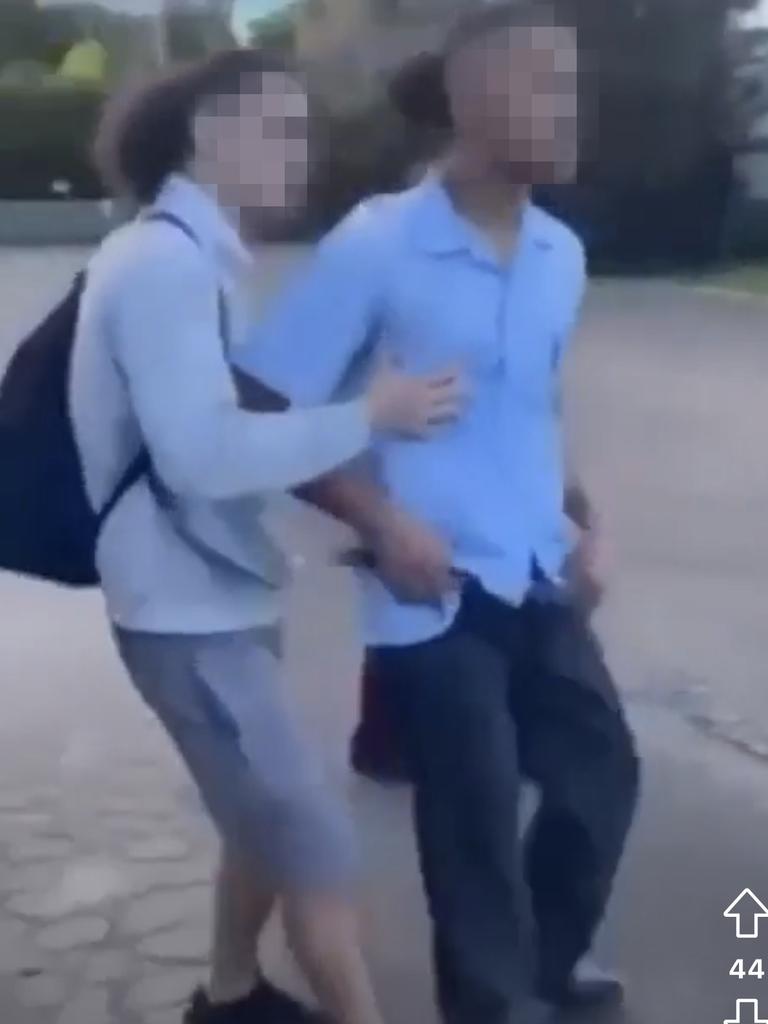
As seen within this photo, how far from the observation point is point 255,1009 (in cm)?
111

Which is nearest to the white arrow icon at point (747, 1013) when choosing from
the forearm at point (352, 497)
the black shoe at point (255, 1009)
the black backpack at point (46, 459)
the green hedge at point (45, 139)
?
the black shoe at point (255, 1009)

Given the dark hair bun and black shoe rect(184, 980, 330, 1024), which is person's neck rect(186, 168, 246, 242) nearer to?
the dark hair bun

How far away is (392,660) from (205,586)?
0.13 m

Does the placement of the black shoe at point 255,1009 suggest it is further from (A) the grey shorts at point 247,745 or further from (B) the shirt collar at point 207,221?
(B) the shirt collar at point 207,221

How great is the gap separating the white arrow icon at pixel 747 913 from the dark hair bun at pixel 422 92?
0.52 meters

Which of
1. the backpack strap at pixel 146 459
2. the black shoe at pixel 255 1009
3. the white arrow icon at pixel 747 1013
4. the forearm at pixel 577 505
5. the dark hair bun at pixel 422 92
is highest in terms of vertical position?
the dark hair bun at pixel 422 92

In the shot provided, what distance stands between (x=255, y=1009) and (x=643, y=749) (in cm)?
30

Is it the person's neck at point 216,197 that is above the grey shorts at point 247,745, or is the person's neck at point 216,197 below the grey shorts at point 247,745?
above

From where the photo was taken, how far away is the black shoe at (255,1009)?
1084mm

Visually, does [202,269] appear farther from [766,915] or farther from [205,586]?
[766,915]

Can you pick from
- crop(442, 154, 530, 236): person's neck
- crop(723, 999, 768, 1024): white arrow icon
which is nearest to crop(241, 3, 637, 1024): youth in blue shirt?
crop(442, 154, 530, 236): person's neck

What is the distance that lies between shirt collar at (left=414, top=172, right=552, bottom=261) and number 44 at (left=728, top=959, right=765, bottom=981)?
48 cm

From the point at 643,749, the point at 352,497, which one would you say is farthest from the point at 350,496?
the point at 643,749

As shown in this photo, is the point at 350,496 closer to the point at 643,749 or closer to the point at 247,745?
the point at 247,745
